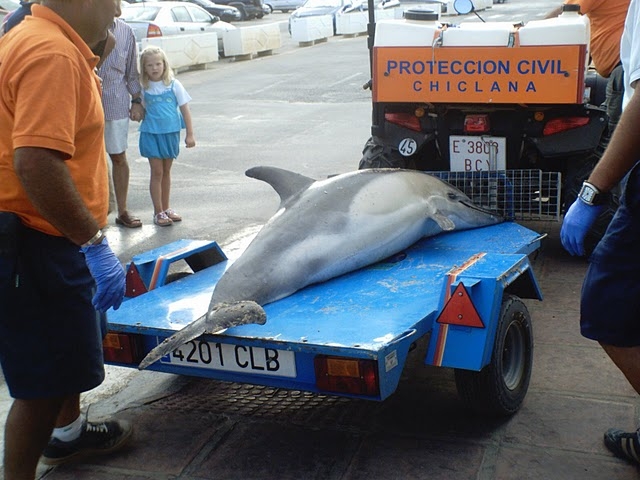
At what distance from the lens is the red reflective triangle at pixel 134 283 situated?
4519 mm

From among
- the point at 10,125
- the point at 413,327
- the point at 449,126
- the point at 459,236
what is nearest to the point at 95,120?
the point at 10,125

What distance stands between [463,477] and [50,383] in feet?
5.22

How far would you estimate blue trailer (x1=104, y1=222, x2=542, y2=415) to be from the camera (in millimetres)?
3354

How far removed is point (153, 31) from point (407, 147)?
647 inches

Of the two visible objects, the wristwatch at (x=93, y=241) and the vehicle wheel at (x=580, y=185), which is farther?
the vehicle wheel at (x=580, y=185)

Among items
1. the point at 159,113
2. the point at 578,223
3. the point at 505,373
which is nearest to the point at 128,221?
the point at 159,113

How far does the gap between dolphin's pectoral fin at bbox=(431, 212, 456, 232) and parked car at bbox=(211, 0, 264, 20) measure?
35.1 m

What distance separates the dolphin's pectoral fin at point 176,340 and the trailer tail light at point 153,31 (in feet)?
61.3

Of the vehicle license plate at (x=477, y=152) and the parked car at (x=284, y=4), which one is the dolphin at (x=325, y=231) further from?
the parked car at (x=284, y=4)

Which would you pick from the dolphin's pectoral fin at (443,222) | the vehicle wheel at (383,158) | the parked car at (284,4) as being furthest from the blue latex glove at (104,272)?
the parked car at (284,4)

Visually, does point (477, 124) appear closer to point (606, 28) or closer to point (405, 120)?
point (405, 120)

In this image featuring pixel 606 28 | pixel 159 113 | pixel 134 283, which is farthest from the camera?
pixel 159 113

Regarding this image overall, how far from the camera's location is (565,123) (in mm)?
5777

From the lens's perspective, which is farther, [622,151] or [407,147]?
[407,147]
